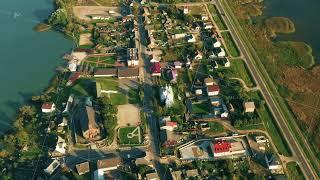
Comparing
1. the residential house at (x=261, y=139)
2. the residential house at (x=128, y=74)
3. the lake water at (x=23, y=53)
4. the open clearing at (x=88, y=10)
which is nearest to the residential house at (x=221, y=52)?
the residential house at (x=128, y=74)

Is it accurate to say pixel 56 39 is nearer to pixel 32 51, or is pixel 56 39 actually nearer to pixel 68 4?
pixel 32 51

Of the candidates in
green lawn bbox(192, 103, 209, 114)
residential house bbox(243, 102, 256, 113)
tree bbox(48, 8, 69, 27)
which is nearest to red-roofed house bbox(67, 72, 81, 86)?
tree bbox(48, 8, 69, 27)

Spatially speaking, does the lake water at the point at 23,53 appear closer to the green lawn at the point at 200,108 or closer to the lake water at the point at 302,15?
the green lawn at the point at 200,108

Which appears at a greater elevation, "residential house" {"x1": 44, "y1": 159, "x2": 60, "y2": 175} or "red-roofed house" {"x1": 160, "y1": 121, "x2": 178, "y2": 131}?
"red-roofed house" {"x1": 160, "y1": 121, "x2": 178, "y2": 131}

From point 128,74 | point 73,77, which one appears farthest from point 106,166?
point 73,77

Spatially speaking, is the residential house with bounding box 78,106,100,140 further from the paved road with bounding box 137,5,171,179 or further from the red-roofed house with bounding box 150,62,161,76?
the red-roofed house with bounding box 150,62,161,76
